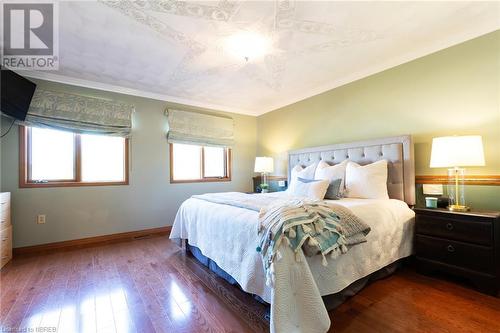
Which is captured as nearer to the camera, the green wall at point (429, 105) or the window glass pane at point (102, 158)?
the green wall at point (429, 105)

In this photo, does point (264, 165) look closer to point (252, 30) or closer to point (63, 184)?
point (252, 30)

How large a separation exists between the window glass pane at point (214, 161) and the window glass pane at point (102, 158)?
1525mm

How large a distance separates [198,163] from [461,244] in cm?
392

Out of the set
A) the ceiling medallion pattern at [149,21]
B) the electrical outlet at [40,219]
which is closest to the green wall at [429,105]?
the ceiling medallion pattern at [149,21]

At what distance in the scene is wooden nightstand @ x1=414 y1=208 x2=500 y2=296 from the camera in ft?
5.86

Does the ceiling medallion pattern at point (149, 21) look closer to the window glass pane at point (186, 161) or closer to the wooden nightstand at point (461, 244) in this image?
the window glass pane at point (186, 161)

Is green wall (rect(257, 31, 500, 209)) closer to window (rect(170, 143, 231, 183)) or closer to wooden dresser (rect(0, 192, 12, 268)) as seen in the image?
window (rect(170, 143, 231, 183))

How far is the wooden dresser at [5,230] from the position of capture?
2508mm

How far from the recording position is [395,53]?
2660 millimetres

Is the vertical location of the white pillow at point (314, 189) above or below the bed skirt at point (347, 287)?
above

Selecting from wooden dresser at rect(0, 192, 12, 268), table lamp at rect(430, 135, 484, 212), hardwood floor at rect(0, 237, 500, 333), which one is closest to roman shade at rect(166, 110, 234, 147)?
wooden dresser at rect(0, 192, 12, 268)

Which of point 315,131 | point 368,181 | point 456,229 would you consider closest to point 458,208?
point 456,229

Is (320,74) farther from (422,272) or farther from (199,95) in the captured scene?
(422,272)

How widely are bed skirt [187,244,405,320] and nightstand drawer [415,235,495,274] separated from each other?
0.31 meters
